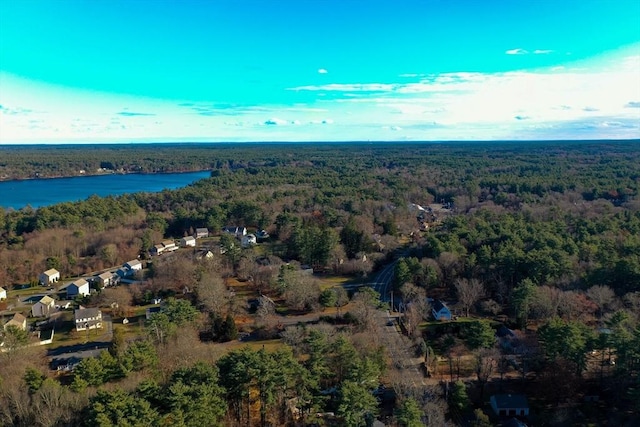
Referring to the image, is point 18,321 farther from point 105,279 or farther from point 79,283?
point 105,279

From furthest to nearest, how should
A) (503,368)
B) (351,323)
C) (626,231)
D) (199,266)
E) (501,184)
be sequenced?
1. (501,184)
2. (626,231)
3. (199,266)
4. (351,323)
5. (503,368)

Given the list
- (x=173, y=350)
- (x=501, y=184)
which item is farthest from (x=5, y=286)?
(x=501, y=184)

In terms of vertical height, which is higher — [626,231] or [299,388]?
[626,231]

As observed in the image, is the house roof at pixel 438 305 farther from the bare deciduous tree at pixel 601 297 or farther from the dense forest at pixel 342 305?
the bare deciduous tree at pixel 601 297

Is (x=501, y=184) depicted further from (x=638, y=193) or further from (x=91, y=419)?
(x=91, y=419)

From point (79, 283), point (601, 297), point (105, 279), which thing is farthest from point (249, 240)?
point (601, 297)

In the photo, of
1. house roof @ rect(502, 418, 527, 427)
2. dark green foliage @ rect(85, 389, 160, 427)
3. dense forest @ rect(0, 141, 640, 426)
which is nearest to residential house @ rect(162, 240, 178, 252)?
dense forest @ rect(0, 141, 640, 426)

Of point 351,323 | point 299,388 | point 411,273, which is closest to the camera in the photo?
point 299,388
